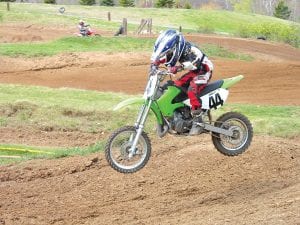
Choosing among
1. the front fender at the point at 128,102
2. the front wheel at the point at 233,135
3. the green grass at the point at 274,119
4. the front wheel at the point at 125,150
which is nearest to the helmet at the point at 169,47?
the front fender at the point at 128,102

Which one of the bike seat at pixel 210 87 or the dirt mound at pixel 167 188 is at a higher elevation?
the bike seat at pixel 210 87

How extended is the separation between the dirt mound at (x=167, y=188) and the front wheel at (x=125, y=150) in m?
0.75

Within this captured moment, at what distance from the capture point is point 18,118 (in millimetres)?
15789

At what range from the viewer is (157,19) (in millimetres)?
62531

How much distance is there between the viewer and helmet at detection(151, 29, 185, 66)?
8.48 metres

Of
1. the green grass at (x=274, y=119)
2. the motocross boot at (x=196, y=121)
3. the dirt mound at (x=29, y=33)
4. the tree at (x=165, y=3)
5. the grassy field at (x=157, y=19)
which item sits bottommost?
the tree at (x=165, y=3)

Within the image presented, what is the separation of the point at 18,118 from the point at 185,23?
163 feet

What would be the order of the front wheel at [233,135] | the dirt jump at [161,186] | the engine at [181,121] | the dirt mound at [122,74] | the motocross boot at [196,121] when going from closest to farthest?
the dirt jump at [161,186] → the engine at [181,121] → the motocross boot at [196,121] → the front wheel at [233,135] → the dirt mound at [122,74]

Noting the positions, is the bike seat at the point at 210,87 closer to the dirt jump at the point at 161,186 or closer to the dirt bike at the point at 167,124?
the dirt bike at the point at 167,124

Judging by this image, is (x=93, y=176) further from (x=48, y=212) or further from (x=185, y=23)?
(x=185, y=23)

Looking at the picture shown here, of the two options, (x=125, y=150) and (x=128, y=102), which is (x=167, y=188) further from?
(x=128, y=102)

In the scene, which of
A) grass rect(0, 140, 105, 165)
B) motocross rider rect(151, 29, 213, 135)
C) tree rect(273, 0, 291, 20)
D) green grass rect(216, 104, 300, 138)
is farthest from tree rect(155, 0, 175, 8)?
motocross rider rect(151, 29, 213, 135)

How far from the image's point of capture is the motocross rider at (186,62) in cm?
852

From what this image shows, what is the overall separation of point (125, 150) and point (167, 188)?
1.62 m
